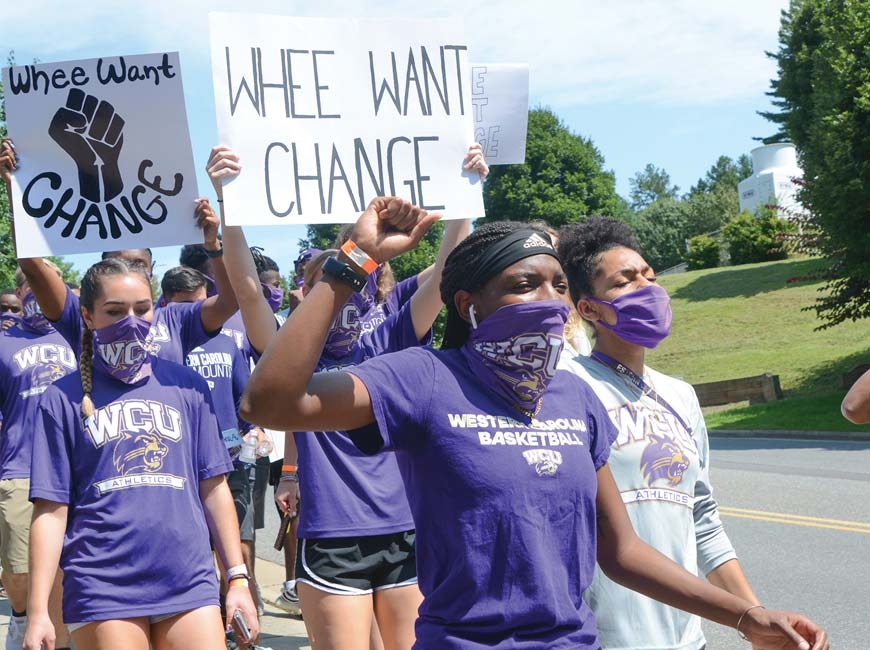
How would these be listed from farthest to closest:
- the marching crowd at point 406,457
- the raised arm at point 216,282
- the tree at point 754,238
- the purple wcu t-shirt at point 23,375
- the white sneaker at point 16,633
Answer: the tree at point 754,238
the purple wcu t-shirt at point 23,375
the white sneaker at point 16,633
the raised arm at point 216,282
the marching crowd at point 406,457

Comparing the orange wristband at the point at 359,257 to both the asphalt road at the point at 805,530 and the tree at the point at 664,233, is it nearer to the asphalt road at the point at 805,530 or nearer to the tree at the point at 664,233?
the asphalt road at the point at 805,530

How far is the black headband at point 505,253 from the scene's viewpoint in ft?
9.02

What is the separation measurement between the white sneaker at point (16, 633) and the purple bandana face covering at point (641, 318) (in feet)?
13.0

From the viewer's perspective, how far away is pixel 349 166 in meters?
3.50

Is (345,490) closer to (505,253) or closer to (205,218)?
(205,218)

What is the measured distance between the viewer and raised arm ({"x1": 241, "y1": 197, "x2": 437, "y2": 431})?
2.47 metres

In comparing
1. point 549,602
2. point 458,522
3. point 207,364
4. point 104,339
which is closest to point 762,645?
point 549,602

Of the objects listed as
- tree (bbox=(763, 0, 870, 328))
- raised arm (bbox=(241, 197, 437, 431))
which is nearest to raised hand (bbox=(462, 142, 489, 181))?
raised arm (bbox=(241, 197, 437, 431))

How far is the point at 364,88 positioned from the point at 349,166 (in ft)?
0.96

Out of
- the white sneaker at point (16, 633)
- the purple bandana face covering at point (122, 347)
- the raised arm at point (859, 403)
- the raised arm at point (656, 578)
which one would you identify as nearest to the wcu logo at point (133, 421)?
the purple bandana face covering at point (122, 347)

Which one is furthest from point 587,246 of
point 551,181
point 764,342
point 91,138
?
point 551,181

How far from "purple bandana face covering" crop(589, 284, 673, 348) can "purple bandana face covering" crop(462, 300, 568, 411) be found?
92 cm

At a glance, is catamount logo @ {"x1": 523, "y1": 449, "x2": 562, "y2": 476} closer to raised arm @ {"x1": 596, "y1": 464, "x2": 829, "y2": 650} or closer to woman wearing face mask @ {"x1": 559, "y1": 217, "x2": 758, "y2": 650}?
raised arm @ {"x1": 596, "y1": 464, "x2": 829, "y2": 650}

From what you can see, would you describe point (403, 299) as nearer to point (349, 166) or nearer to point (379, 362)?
point (349, 166)
